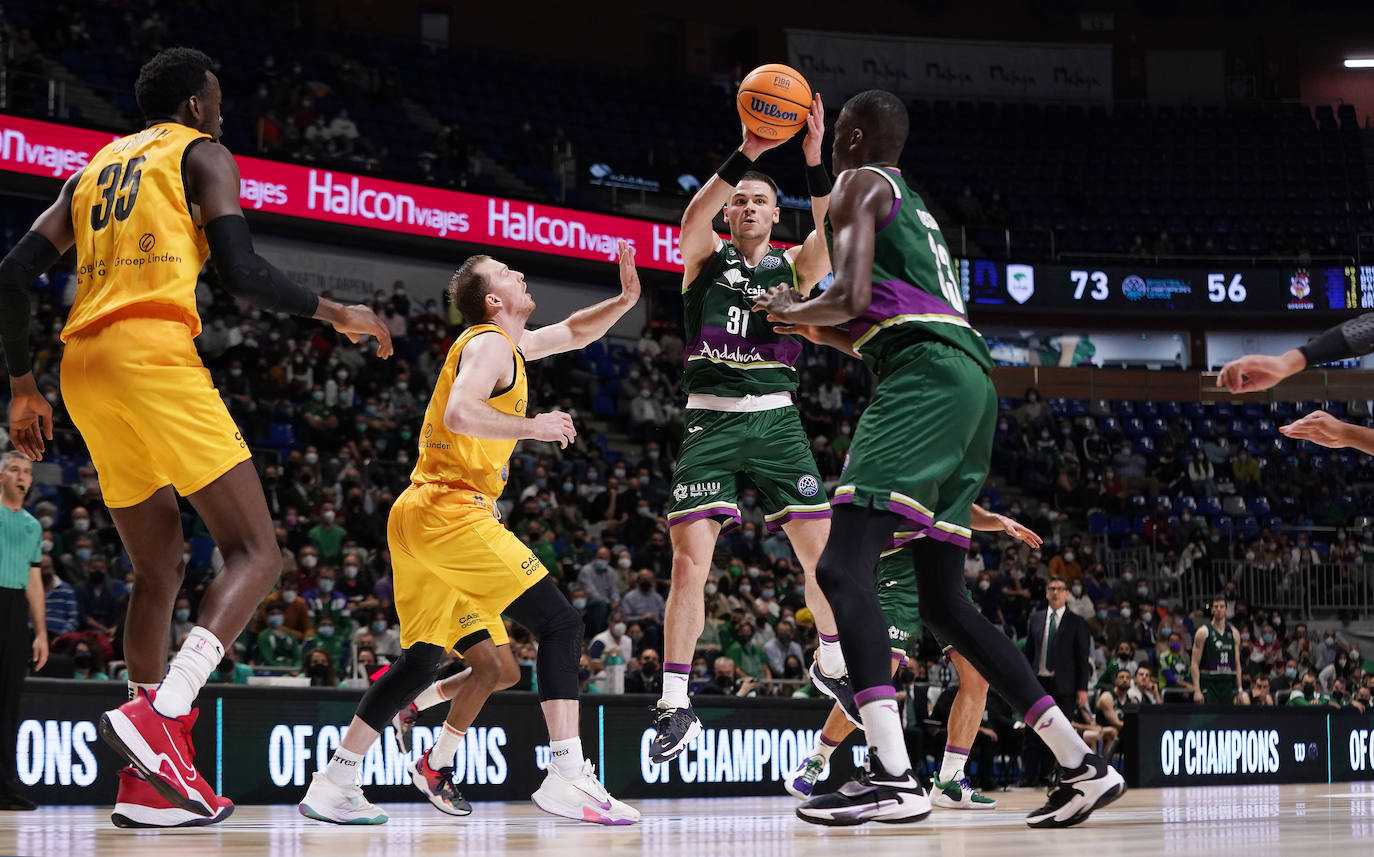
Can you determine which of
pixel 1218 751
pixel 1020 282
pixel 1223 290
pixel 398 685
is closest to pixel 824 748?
pixel 398 685

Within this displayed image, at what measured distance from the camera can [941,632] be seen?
4.79m

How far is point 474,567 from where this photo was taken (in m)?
5.52

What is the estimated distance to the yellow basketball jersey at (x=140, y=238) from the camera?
464 cm

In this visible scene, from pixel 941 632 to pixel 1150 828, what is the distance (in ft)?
3.52

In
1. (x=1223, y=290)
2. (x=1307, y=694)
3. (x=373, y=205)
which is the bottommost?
(x=1307, y=694)

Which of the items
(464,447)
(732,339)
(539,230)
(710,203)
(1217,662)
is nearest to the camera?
(464,447)

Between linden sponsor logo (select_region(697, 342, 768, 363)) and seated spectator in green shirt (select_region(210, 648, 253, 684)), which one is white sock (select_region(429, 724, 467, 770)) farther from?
seated spectator in green shirt (select_region(210, 648, 253, 684))

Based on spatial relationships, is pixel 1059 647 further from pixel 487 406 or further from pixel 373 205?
pixel 373 205

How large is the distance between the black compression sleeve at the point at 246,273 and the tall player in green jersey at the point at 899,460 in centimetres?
149

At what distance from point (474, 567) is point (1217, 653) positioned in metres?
11.6

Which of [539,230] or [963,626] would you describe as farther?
[539,230]

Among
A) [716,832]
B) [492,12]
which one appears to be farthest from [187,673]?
[492,12]

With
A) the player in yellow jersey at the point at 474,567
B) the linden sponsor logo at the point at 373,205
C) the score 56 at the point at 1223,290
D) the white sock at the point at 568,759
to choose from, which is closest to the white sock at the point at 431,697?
the player in yellow jersey at the point at 474,567

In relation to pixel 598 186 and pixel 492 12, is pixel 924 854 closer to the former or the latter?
pixel 598 186
